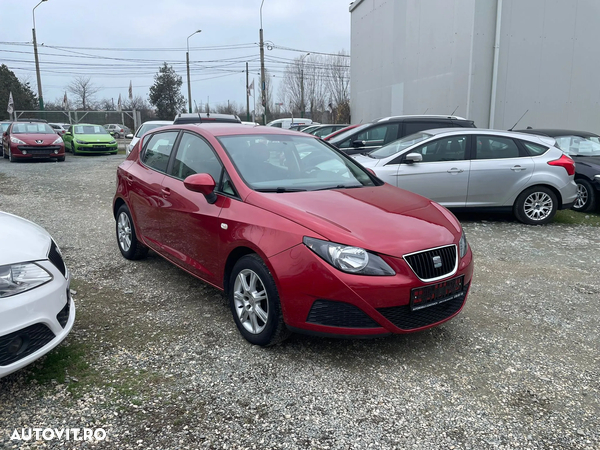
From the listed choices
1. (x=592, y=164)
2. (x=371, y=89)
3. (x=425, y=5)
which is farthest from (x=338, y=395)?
(x=371, y=89)

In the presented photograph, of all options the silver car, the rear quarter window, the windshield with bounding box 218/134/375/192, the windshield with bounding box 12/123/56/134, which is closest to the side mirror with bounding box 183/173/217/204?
the windshield with bounding box 218/134/375/192

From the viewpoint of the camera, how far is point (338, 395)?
2945 mm

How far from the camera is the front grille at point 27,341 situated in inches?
102

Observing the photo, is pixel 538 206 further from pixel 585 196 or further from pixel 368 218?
pixel 368 218

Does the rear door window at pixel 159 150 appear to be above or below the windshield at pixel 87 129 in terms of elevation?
below

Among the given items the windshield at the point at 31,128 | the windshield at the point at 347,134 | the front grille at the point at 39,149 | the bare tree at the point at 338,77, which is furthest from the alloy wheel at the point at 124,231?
the bare tree at the point at 338,77

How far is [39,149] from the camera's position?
16.8 meters

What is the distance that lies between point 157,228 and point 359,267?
2445 mm

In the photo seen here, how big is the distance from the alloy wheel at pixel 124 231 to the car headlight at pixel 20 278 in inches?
101

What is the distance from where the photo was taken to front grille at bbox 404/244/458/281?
124 inches

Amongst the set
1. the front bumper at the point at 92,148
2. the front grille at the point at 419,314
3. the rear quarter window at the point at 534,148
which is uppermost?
the rear quarter window at the point at 534,148

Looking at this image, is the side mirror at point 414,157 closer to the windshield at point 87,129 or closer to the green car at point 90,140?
the green car at point 90,140

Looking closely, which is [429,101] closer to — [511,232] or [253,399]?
[511,232]

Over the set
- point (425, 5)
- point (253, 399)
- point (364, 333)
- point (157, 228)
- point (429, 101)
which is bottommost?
point (253, 399)
